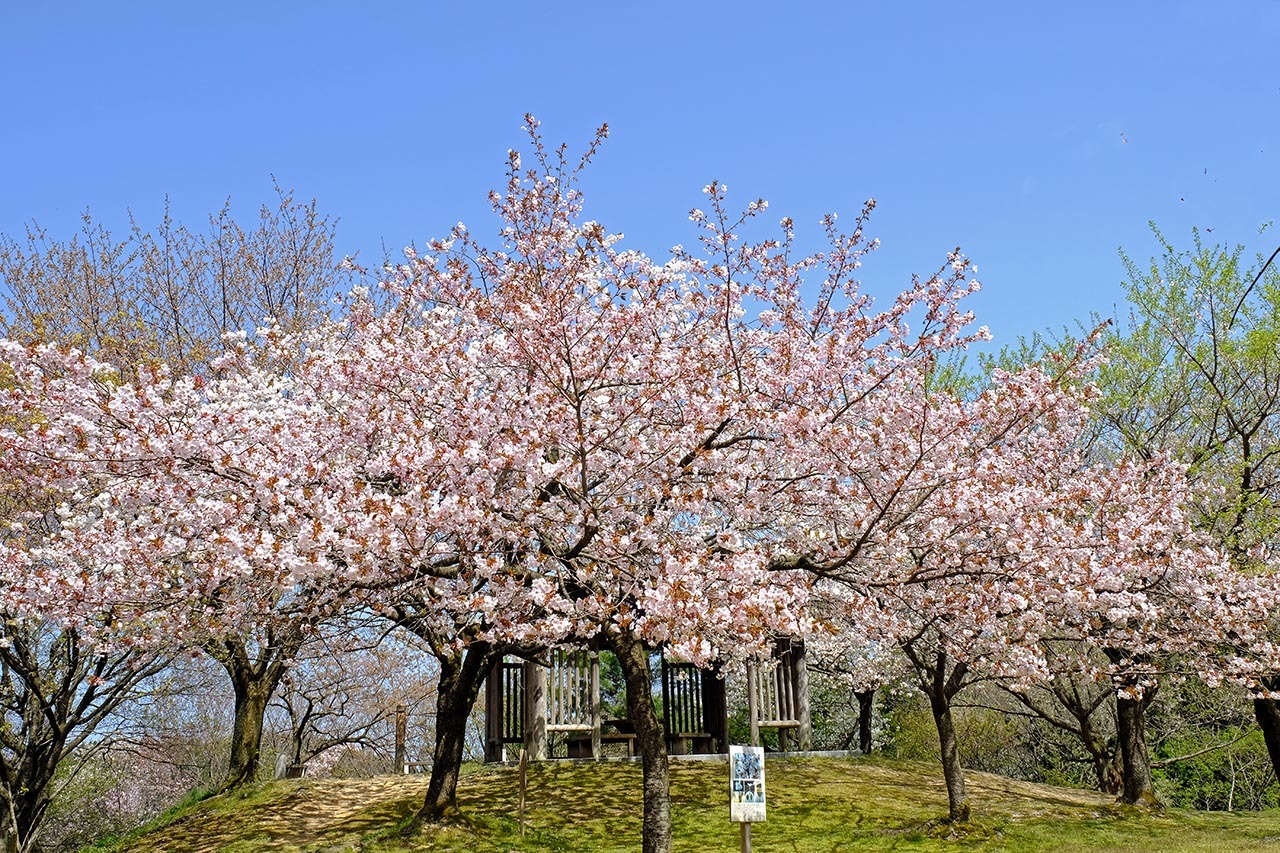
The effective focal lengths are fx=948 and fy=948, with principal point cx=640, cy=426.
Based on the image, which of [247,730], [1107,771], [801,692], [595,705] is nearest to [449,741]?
[595,705]

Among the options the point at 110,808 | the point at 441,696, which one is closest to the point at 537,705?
the point at 441,696

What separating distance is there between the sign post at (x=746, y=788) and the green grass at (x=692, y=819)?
2245 millimetres

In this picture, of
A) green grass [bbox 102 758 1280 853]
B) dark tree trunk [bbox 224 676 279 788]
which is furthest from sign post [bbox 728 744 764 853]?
dark tree trunk [bbox 224 676 279 788]

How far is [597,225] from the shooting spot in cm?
830

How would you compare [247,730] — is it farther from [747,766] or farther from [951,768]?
[951,768]

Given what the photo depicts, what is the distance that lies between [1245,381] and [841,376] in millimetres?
8763

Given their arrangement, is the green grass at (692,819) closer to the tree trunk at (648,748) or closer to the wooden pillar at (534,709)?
the wooden pillar at (534,709)

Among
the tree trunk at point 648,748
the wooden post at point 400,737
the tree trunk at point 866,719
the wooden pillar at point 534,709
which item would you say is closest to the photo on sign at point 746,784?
the tree trunk at point 648,748

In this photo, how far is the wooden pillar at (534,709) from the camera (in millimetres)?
13992

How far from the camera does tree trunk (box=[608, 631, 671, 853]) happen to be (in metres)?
8.36

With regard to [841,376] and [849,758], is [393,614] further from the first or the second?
[849,758]

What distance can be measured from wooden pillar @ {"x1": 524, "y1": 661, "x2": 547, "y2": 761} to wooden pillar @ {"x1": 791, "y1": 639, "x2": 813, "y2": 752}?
426 centimetres

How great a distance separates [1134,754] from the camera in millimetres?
13344

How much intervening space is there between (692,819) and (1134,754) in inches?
262
